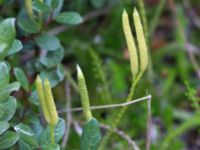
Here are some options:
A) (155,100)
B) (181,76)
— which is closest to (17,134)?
(155,100)

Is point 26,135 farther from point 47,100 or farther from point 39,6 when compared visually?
point 39,6

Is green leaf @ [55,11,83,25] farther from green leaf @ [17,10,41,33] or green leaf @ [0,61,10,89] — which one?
green leaf @ [0,61,10,89]

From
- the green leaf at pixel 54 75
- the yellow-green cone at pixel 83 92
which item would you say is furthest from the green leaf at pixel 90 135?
the green leaf at pixel 54 75

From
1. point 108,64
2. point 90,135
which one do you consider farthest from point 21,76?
point 108,64

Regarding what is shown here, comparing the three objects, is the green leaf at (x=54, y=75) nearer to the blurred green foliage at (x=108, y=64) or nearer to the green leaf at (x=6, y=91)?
the blurred green foliage at (x=108, y=64)

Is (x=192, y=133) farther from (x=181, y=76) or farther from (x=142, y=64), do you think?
(x=142, y=64)

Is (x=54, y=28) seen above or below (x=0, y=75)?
below
